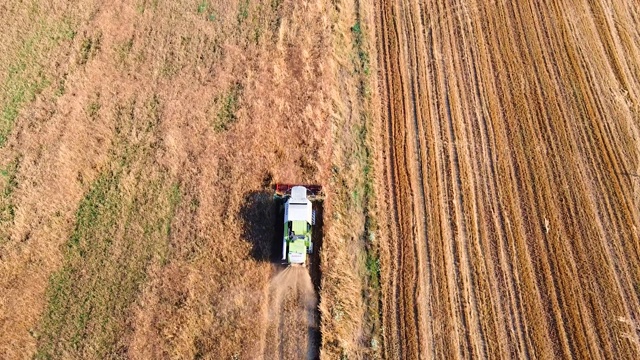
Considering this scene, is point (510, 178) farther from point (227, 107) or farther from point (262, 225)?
point (227, 107)

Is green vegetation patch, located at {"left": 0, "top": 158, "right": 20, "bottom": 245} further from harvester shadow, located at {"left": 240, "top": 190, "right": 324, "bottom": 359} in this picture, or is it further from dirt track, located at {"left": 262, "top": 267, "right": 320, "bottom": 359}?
dirt track, located at {"left": 262, "top": 267, "right": 320, "bottom": 359}

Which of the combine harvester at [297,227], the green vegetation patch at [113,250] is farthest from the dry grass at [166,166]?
the combine harvester at [297,227]

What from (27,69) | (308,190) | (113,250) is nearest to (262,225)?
(308,190)

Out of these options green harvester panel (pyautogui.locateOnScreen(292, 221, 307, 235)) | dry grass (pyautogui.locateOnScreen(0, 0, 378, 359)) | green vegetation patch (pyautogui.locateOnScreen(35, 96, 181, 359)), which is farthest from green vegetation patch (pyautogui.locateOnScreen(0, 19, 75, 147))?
green harvester panel (pyautogui.locateOnScreen(292, 221, 307, 235))

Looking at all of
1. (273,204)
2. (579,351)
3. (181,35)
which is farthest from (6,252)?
(579,351)

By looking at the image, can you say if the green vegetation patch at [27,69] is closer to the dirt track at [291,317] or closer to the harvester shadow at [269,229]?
the harvester shadow at [269,229]

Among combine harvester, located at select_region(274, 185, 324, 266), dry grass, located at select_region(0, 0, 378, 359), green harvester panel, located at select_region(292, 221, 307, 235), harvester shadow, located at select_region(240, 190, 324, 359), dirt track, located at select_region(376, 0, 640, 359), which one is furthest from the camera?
harvester shadow, located at select_region(240, 190, 324, 359)
